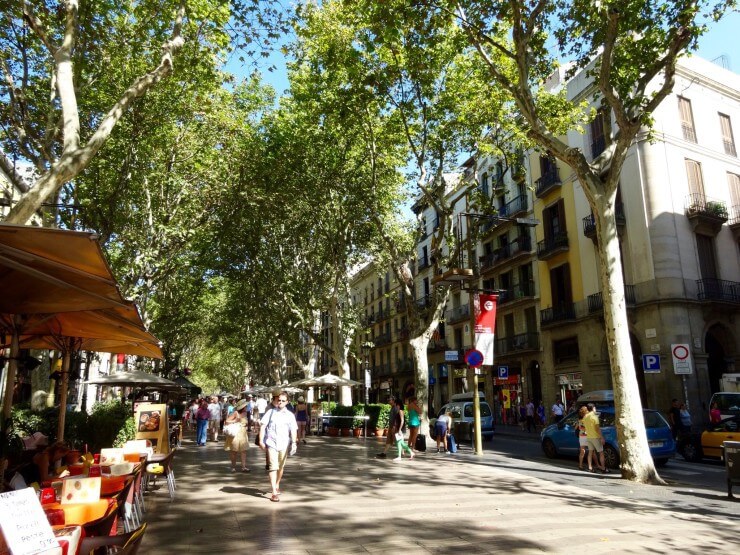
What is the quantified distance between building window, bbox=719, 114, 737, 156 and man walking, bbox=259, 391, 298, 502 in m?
25.8

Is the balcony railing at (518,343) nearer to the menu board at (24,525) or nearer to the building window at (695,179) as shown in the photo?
the building window at (695,179)

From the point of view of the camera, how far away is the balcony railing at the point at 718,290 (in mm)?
21769

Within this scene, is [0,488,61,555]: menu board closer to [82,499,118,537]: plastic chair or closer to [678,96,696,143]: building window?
[82,499,118,537]: plastic chair

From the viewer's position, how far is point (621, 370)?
419 inches

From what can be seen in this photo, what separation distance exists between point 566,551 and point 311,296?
21.0m

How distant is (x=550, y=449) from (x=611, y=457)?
2.52m

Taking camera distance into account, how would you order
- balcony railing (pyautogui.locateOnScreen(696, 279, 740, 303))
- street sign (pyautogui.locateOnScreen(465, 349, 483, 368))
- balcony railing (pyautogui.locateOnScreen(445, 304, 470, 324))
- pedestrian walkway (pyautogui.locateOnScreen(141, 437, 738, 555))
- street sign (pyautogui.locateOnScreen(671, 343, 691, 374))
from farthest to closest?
1. balcony railing (pyautogui.locateOnScreen(445, 304, 470, 324))
2. balcony railing (pyautogui.locateOnScreen(696, 279, 740, 303))
3. street sign (pyautogui.locateOnScreen(671, 343, 691, 374))
4. street sign (pyautogui.locateOnScreen(465, 349, 483, 368))
5. pedestrian walkway (pyautogui.locateOnScreen(141, 437, 738, 555))

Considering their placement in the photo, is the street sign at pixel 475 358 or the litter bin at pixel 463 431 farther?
the litter bin at pixel 463 431

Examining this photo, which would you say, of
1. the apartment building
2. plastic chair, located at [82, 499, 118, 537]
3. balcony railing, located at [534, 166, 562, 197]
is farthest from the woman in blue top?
balcony railing, located at [534, 166, 562, 197]

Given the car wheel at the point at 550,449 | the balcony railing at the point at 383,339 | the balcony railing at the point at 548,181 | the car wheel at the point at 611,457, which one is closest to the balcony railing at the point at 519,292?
the balcony railing at the point at 548,181

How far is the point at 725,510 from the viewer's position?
8.05 m

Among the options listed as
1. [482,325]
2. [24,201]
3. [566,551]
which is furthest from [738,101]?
[24,201]

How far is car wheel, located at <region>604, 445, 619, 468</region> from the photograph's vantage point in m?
12.7

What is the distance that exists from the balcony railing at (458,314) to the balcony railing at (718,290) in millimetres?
15771
